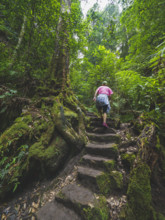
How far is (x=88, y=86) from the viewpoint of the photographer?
9289mm

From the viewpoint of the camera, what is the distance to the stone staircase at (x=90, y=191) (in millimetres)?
1970

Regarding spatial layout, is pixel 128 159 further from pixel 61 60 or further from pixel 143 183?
pixel 61 60

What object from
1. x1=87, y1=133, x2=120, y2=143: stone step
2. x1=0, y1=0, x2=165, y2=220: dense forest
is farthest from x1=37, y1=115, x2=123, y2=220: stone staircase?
x1=87, y1=133, x2=120, y2=143: stone step

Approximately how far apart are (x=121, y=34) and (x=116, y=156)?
15013 millimetres

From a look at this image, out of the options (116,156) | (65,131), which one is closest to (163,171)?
(116,156)

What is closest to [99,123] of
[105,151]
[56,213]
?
[105,151]

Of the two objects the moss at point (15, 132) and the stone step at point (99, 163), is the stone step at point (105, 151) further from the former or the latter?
the moss at point (15, 132)

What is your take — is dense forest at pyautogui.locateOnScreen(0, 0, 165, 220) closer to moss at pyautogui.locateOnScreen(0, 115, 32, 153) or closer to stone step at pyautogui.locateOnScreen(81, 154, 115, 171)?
moss at pyautogui.locateOnScreen(0, 115, 32, 153)

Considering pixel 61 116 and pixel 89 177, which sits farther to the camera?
pixel 61 116

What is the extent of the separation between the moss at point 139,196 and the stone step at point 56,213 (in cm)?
111

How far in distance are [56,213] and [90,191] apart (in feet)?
2.81

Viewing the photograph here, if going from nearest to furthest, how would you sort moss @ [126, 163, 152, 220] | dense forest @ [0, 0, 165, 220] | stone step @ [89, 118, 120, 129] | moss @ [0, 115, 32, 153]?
moss @ [126, 163, 152, 220]
dense forest @ [0, 0, 165, 220]
moss @ [0, 115, 32, 153]
stone step @ [89, 118, 120, 129]

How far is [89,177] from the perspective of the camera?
2.58 meters

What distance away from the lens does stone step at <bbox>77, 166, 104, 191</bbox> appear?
2.47 metres
